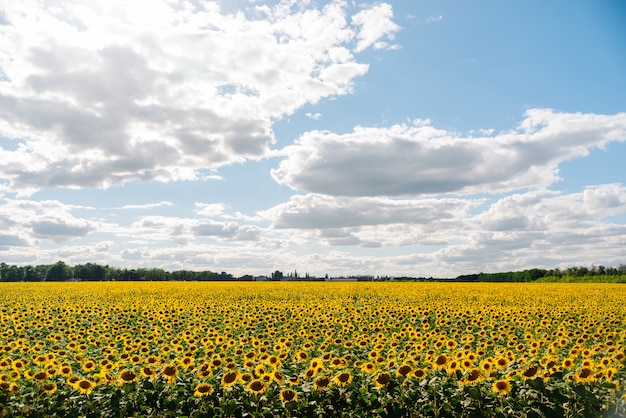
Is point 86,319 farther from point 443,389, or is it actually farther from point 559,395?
point 559,395

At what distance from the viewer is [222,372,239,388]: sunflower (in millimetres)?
8719

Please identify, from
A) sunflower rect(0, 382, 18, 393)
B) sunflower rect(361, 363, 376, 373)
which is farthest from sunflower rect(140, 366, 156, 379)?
sunflower rect(361, 363, 376, 373)

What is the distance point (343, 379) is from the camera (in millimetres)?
8594

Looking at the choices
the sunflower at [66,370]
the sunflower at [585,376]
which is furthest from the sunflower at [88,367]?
the sunflower at [585,376]

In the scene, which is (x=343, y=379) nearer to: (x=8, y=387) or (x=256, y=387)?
(x=256, y=387)

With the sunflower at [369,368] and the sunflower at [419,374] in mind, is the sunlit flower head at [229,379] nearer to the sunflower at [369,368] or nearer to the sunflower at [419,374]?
the sunflower at [369,368]

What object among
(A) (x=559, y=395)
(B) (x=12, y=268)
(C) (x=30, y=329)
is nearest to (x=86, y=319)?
(C) (x=30, y=329)

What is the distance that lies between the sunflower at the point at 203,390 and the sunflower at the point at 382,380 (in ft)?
9.19

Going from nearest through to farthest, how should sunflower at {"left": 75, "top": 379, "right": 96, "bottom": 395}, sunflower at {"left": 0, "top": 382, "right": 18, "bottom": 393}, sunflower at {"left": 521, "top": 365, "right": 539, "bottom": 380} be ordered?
sunflower at {"left": 521, "top": 365, "right": 539, "bottom": 380} → sunflower at {"left": 75, "top": 379, "right": 96, "bottom": 395} → sunflower at {"left": 0, "top": 382, "right": 18, "bottom": 393}

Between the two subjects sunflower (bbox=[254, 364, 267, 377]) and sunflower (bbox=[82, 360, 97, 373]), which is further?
sunflower (bbox=[82, 360, 97, 373])

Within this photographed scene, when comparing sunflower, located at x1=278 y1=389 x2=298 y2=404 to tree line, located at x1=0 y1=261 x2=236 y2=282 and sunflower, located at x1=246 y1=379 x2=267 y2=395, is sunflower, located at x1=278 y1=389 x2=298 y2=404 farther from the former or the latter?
tree line, located at x1=0 y1=261 x2=236 y2=282

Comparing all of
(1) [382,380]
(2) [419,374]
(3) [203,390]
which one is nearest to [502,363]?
(2) [419,374]

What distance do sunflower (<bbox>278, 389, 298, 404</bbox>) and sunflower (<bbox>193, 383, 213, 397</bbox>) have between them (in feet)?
4.11

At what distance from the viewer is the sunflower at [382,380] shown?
27.6 feet
